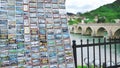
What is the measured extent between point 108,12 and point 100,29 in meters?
32.5

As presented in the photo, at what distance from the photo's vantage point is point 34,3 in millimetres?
4844

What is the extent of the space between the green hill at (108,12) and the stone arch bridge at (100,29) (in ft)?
48.5

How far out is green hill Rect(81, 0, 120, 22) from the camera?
8725cm

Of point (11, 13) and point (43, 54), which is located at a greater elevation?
point (11, 13)

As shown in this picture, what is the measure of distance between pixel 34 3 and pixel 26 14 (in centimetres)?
23

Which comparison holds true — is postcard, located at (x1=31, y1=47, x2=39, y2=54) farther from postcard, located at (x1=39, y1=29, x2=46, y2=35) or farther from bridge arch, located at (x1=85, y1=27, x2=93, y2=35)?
bridge arch, located at (x1=85, y1=27, x2=93, y2=35)

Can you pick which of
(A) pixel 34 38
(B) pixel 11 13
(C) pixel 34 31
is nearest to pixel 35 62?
(A) pixel 34 38

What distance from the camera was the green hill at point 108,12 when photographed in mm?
87250

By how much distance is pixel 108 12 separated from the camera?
91.3 m

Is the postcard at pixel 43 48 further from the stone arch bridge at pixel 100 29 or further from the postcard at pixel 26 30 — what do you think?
the stone arch bridge at pixel 100 29


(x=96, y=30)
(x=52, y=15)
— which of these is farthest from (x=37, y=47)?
(x=96, y=30)

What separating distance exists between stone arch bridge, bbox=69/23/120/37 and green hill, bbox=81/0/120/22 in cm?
1477

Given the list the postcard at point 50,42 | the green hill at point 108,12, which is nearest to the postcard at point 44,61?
the postcard at point 50,42

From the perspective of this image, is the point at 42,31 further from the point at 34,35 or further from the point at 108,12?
the point at 108,12
